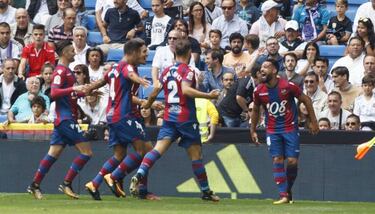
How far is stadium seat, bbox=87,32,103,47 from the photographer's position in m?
23.2

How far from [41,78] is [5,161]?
2.22 metres

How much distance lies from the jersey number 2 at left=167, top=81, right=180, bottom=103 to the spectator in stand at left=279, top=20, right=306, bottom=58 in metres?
5.39

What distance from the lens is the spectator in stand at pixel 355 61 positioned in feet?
66.7

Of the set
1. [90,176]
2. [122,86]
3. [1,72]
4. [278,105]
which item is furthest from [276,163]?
[1,72]

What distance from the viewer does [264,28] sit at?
21.8 meters

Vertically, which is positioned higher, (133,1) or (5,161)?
(133,1)

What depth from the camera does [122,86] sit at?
16031 mm

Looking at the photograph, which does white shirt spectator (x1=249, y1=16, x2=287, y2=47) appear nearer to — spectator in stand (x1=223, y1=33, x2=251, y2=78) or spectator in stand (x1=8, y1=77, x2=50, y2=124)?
spectator in stand (x1=223, y1=33, x2=251, y2=78)

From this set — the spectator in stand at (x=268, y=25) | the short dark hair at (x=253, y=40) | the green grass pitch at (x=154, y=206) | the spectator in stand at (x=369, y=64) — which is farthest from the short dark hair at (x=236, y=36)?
the green grass pitch at (x=154, y=206)

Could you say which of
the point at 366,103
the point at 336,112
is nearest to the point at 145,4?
the point at 336,112

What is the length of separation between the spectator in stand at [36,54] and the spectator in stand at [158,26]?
186 centimetres

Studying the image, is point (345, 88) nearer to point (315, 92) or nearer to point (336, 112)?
point (315, 92)

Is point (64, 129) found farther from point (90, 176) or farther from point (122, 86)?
point (90, 176)

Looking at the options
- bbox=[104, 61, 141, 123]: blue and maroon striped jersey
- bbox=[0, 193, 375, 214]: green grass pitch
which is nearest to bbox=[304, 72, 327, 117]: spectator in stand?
bbox=[0, 193, 375, 214]: green grass pitch
